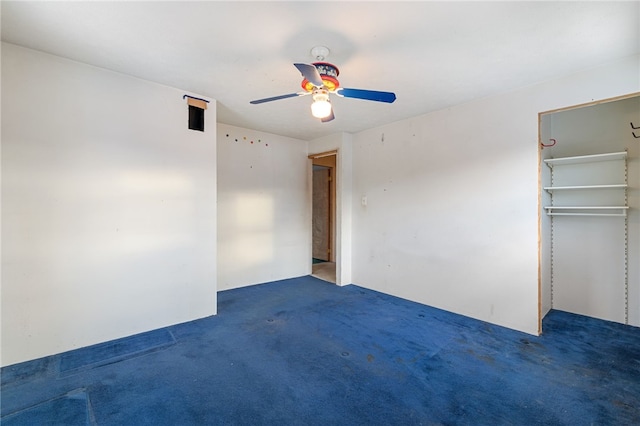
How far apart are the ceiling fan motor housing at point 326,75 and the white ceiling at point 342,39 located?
12 centimetres

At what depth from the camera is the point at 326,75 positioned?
7.36 ft

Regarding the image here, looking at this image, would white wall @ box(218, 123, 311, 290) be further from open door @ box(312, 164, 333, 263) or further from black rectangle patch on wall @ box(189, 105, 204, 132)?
open door @ box(312, 164, 333, 263)

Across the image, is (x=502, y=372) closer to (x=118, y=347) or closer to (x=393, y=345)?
(x=393, y=345)

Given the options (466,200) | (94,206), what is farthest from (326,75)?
(94,206)

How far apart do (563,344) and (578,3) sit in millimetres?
2817

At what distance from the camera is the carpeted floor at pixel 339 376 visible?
1811mm

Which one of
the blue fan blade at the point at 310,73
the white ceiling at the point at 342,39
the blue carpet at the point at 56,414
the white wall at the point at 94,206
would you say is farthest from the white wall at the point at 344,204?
the blue carpet at the point at 56,414

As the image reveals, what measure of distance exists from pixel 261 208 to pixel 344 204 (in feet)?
4.64

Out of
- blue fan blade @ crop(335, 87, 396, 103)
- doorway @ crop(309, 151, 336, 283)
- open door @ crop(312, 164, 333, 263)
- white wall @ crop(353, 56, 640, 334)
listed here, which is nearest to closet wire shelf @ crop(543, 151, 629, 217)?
white wall @ crop(353, 56, 640, 334)

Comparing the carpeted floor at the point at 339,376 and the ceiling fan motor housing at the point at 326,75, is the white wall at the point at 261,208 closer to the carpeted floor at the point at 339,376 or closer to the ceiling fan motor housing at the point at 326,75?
the carpeted floor at the point at 339,376

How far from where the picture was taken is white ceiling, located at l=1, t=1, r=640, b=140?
1785mm

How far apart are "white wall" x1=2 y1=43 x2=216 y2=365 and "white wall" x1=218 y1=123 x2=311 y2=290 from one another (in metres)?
1.10

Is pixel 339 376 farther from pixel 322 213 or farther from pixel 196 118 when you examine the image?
pixel 322 213

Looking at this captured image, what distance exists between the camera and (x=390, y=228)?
4281 mm
